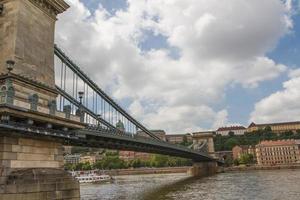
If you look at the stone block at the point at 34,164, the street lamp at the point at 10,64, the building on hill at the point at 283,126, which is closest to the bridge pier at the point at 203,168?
the stone block at the point at 34,164

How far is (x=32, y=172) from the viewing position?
10703 millimetres

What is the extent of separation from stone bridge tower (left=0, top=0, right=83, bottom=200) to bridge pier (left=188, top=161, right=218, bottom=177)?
211 feet

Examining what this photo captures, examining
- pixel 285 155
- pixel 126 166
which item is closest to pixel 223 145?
pixel 285 155

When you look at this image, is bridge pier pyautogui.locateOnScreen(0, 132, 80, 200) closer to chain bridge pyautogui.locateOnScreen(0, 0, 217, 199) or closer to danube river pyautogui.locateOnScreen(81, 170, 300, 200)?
chain bridge pyautogui.locateOnScreen(0, 0, 217, 199)

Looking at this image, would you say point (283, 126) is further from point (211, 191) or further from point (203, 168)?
A: point (211, 191)

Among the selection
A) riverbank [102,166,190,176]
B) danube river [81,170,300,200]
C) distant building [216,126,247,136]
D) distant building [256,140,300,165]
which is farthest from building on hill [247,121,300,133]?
danube river [81,170,300,200]

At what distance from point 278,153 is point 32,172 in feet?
360

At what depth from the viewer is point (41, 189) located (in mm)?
10617

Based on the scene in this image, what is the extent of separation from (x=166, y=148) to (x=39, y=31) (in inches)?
1391

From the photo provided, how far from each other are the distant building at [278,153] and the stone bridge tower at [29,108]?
4148 inches

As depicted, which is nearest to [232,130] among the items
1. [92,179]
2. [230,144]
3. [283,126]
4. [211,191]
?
[283,126]

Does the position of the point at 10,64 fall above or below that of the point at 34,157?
above

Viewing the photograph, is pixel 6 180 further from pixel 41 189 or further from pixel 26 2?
pixel 26 2

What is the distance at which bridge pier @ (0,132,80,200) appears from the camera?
10117mm
